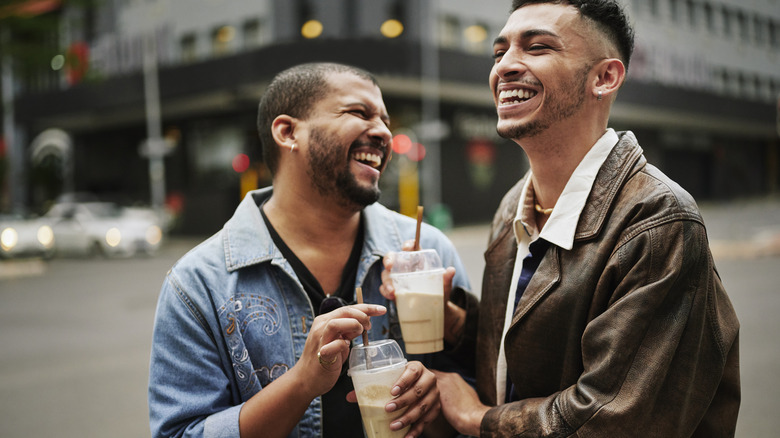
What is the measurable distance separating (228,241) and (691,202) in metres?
1.48

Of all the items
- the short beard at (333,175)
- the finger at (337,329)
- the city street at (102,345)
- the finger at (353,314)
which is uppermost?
the short beard at (333,175)

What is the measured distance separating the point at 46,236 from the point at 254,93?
28.5 feet

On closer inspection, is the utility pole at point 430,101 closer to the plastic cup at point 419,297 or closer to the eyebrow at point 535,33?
the plastic cup at point 419,297

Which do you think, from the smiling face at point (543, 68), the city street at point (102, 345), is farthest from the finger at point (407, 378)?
the city street at point (102, 345)

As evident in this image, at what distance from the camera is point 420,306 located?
2.24 meters

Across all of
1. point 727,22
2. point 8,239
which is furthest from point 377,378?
point 727,22

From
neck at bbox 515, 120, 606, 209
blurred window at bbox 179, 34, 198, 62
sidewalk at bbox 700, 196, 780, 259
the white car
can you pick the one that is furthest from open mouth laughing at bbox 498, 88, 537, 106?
blurred window at bbox 179, 34, 198, 62

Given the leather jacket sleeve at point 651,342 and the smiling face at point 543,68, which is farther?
the smiling face at point 543,68

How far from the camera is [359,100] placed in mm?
2445

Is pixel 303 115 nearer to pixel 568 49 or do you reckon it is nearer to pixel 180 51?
pixel 568 49

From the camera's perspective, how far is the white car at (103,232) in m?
19.0

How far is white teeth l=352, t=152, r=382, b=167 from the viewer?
2.46 m

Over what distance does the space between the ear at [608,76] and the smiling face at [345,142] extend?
822 mm

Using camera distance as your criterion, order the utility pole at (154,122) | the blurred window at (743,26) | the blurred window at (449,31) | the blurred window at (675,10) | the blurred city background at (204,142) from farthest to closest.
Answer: the blurred window at (743,26) → the blurred window at (675,10) → the blurred window at (449,31) → the utility pole at (154,122) → the blurred city background at (204,142)
